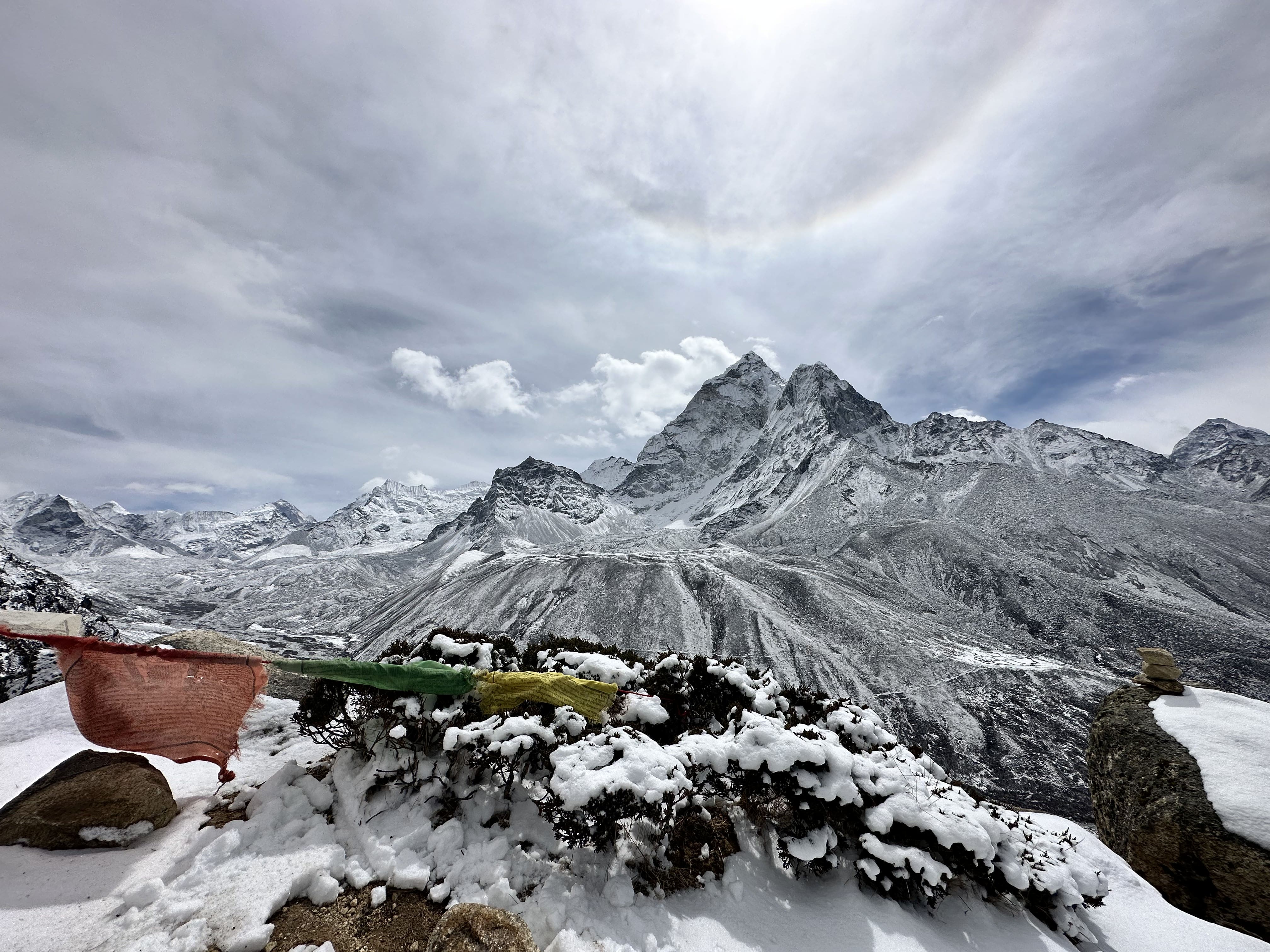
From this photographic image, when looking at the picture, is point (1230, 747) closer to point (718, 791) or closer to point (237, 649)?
point (718, 791)

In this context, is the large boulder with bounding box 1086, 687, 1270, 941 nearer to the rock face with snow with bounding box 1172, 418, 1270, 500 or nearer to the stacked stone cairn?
the stacked stone cairn

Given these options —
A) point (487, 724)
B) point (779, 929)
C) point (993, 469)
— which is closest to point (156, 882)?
point (487, 724)

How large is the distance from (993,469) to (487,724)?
131 metres

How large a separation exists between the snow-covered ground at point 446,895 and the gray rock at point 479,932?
64 cm

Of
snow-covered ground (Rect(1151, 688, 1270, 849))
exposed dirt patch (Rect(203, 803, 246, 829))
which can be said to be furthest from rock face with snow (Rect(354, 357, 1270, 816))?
exposed dirt patch (Rect(203, 803, 246, 829))

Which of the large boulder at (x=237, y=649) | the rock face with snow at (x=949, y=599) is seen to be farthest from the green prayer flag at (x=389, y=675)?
the rock face with snow at (x=949, y=599)

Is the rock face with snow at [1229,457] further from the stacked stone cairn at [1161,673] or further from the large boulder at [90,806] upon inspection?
the large boulder at [90,806]

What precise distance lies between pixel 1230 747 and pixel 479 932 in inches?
450

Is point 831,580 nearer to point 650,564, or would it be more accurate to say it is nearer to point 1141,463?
point 650,564

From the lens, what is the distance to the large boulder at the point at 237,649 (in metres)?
11.3

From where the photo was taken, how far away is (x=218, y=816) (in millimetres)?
6430

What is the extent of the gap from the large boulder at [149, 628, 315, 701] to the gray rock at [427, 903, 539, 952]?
6.02 m

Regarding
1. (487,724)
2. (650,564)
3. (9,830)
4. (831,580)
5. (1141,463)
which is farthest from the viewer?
(1141,463)

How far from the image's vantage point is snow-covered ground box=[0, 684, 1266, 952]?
15.9ft
